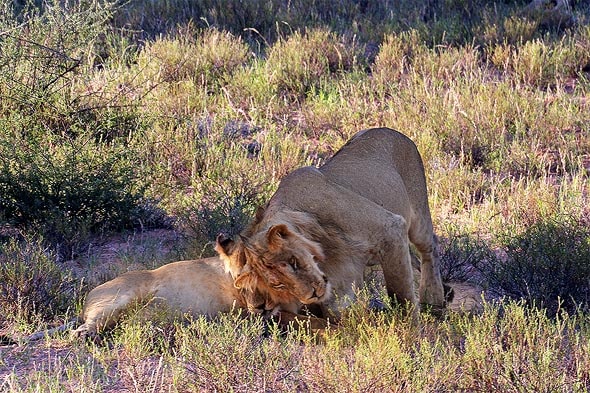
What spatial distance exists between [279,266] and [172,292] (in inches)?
39.8

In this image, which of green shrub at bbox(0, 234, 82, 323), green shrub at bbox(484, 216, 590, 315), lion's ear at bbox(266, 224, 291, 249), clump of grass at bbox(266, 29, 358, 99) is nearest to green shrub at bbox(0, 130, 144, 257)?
green shrub at bbox(0, 234, 82, 323)

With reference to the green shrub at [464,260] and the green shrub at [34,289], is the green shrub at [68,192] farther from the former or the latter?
the green shrub at [464,260]

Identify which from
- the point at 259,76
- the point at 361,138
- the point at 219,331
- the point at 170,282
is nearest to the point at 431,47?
the point at 259,76

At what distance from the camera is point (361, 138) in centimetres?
633

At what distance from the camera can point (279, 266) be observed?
190 inches

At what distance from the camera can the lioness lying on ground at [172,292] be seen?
5.38 m

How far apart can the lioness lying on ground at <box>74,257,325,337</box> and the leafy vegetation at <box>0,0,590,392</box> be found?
0.22m

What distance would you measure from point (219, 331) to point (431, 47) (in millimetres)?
8233

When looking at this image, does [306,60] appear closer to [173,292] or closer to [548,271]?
[548,271]

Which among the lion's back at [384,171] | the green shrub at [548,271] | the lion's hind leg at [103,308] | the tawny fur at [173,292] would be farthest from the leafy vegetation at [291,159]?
the lion's back at [384,171]

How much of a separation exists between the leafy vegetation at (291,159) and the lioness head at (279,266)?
0.19 m

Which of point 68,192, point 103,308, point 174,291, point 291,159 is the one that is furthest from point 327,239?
point 291,159

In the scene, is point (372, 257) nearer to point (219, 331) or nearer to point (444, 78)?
point (219, 331)

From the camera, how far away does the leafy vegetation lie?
4492 millimetres
